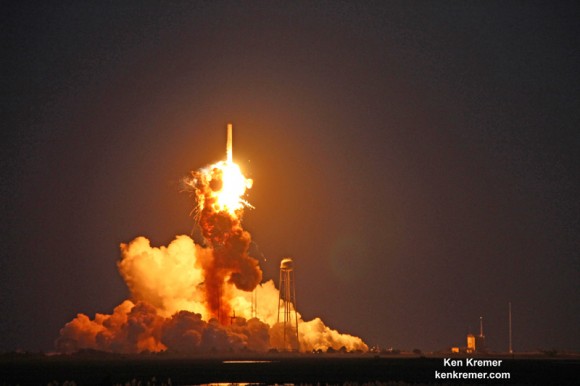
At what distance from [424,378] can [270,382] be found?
2186 centimetres

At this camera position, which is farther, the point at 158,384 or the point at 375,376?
the point at 375,376

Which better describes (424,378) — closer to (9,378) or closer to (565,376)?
(565,376)

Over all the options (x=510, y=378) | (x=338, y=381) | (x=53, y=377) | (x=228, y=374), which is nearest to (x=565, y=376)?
(x=510, y=378)

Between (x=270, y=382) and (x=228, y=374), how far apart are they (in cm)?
2312

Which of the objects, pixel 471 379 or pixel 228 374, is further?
pixel 228 374

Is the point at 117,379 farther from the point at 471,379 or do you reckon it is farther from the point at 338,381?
the point at 471,379

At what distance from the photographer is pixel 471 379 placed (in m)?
175

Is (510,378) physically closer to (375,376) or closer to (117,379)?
(375,376)

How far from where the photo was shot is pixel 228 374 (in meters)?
198

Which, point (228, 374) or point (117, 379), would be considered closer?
point (117, 379)

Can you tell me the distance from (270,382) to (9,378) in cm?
4230

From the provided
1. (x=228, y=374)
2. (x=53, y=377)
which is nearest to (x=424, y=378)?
(x=228, y=374)

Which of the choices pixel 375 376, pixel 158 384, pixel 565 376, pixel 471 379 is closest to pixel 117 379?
pixel 158 384

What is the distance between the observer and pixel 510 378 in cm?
18125
